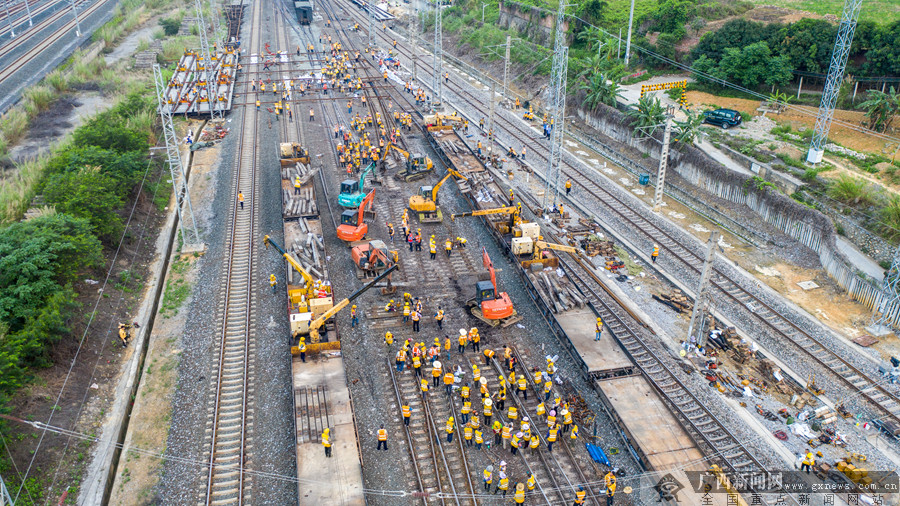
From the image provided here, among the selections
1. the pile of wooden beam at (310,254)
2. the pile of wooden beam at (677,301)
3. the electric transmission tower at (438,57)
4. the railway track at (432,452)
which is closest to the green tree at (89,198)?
the pile of wooden beam at (310,254)

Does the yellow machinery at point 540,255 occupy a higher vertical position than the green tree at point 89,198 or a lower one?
lower

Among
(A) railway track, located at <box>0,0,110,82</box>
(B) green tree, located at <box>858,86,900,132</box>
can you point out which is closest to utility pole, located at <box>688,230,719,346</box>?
(B) green tree, located at <box>858,86,900,132</box>

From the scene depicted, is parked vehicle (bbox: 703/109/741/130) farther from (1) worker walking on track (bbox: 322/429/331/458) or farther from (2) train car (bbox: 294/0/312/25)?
(2) train car (bbox: 294/0/312/25)

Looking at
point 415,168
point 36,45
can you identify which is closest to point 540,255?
point 415,168

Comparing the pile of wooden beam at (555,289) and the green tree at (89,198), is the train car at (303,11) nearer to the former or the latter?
the green tree at (89,198)

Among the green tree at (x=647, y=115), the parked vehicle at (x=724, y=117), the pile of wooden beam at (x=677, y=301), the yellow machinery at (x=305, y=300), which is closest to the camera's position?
the yellow machinery at (x=305, y=300)
